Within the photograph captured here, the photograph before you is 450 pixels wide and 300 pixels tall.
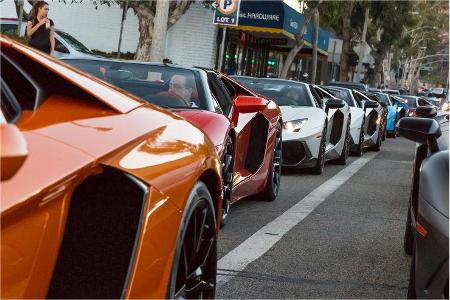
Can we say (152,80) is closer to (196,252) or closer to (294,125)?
(196,252)

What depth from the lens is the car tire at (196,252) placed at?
3.42 meters

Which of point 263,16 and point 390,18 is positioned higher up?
point 390,18

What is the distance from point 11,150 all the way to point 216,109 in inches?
196

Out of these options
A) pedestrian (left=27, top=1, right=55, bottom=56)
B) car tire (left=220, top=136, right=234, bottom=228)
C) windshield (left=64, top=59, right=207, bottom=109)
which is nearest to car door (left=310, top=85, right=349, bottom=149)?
pedestrian (left=27, top=1, right=55, bottom=56)

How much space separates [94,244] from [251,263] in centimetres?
310

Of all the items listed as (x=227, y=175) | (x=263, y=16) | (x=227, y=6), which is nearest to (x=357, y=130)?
(x=227, y=6)

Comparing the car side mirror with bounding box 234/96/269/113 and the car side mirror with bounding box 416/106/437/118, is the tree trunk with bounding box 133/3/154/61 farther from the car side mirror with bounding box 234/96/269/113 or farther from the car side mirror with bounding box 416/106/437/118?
the car side mirror with bounding box 416/106/437/118

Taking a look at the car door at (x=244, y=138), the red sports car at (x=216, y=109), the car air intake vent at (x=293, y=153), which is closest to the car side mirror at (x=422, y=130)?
the red sports car at (x=216, y=109)

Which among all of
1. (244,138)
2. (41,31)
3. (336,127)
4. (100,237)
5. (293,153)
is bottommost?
(293,153)

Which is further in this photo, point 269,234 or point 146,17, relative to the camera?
point 146,17

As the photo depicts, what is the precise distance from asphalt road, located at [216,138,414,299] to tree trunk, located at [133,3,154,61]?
1279 centimetres

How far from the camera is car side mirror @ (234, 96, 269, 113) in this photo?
7.80 metres

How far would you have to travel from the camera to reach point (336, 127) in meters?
14.4

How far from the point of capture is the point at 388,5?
1967 inches
